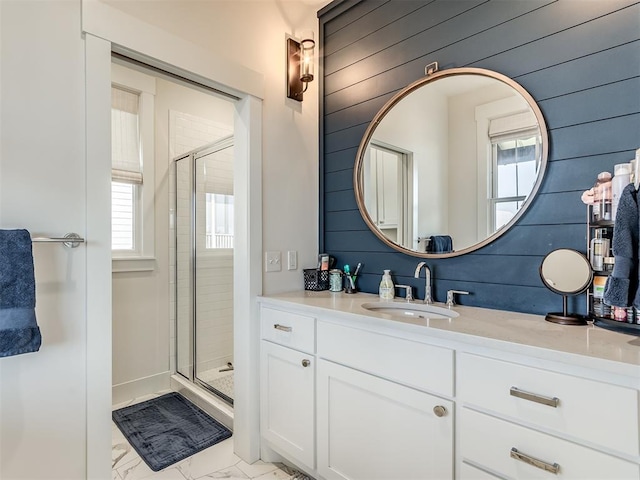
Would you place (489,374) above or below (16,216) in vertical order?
below

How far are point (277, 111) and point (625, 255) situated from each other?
1753mm

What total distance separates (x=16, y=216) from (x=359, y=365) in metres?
1.40

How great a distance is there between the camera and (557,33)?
1407 mm

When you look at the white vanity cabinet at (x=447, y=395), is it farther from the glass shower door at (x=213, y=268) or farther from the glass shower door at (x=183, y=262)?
the glass shower door at (x=183, y=262)

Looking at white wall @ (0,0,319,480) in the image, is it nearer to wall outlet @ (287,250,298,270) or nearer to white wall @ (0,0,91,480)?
white wall @ (0,0,91,480)

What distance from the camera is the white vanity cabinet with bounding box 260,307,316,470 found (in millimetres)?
1637

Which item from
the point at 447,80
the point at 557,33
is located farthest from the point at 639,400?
the point at 447,80

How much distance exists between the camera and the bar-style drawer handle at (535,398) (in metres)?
0.95

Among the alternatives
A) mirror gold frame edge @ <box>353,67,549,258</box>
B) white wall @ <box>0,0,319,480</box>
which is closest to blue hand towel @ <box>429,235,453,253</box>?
mirror gold frame edge @ <box>353,67,549,258</box>

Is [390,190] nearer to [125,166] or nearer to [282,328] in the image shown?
[282,328]

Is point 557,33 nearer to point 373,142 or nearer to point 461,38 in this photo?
point 461,38

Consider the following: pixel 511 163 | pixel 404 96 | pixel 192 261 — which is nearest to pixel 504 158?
pixel 511 163

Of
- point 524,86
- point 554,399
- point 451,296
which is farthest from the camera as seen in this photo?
point 451,296

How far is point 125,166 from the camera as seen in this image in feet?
8.61
